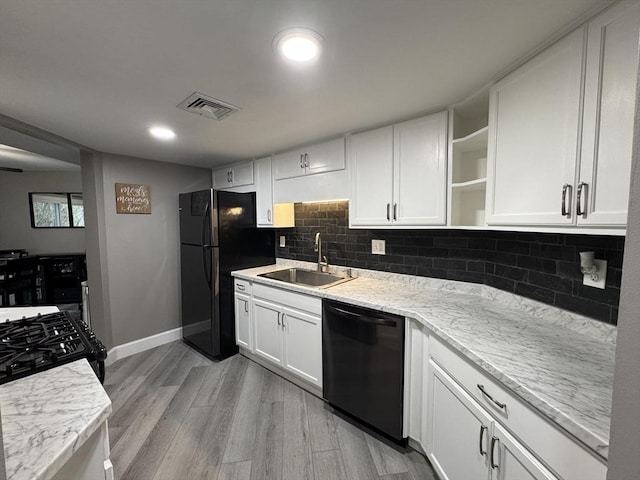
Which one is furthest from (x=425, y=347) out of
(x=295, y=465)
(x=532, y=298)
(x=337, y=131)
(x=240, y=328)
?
(x=240, y=328)

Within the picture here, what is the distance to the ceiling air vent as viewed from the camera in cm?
153

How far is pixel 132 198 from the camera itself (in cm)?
288

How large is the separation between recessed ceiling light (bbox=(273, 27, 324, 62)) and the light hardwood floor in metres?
2.19

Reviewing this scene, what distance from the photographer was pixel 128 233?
9.46ft

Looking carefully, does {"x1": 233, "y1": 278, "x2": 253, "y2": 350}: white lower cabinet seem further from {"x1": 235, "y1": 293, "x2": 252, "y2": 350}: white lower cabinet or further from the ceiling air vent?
the ceiling air vent

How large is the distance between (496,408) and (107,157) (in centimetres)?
365

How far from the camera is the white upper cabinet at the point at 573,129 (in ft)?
2.81

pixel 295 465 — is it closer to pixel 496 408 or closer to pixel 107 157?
pixel 496 408

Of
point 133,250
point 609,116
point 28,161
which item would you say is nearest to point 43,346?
point 133,250

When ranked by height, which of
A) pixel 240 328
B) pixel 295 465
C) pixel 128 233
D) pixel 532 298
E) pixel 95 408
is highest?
pixel 128 233

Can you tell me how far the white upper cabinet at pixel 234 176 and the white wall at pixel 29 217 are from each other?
352 cm

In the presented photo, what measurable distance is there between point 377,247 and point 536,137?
4.59ft

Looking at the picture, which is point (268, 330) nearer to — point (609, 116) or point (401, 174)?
point (401, 174)

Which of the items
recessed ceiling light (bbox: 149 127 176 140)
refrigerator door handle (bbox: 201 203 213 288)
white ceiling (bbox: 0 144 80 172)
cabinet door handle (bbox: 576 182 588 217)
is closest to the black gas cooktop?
refrigerator door handle (bbox: 201 203 213 288)
